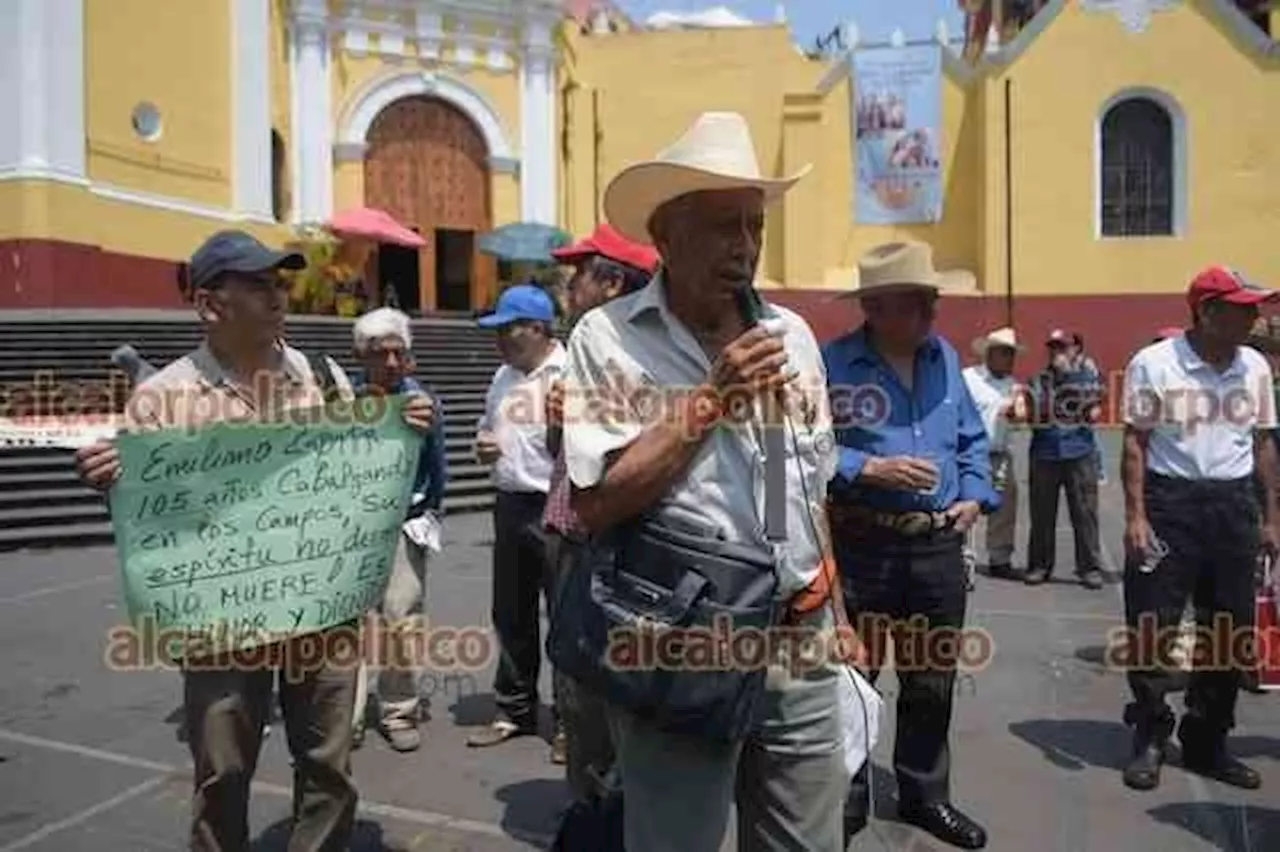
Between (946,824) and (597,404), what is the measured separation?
2314 millimetres

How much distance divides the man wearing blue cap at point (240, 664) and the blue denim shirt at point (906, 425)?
166 cm

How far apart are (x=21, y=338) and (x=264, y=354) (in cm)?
1185

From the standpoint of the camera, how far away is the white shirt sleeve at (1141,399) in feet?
14.6

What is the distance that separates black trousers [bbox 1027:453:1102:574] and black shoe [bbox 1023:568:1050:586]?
0.05 ft

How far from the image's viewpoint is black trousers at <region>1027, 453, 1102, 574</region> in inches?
331

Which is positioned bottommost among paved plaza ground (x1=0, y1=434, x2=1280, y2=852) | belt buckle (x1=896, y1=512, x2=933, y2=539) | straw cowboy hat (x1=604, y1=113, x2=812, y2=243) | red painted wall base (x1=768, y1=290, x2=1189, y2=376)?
paved plaza ground (x1=0, y1=434, x2=1280, y2=852)

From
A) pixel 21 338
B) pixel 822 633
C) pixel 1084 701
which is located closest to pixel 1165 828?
pixel 1084 701

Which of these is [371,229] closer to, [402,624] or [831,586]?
→ [402,624]

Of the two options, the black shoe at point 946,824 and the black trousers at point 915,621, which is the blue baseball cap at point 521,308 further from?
the black shoe at point 946,824

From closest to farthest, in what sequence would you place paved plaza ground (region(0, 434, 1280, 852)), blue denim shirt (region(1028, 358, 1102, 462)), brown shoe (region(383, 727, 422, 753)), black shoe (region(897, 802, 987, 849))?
black shoe (region(897, 802, 987, 849)) → paved plaza ground (region(0, 434, 1280, 852)) → brown shoe (region(383, 727, 422, 753)) → blue denim shirt (region(1028, 358, 1102, 462))

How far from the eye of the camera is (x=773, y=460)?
95.0 inches

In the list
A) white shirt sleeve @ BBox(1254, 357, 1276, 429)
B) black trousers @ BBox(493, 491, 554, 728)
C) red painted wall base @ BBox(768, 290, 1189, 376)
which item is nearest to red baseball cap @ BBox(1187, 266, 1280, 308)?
white shirt sleeve @ BBox(1254, 357, 1276, 429)

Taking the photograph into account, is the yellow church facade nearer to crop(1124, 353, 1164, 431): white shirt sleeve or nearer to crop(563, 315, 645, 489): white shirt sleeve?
crop(1124, 353, 1164, 431): white shirt sleeve

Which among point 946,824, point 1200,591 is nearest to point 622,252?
point 946,824
